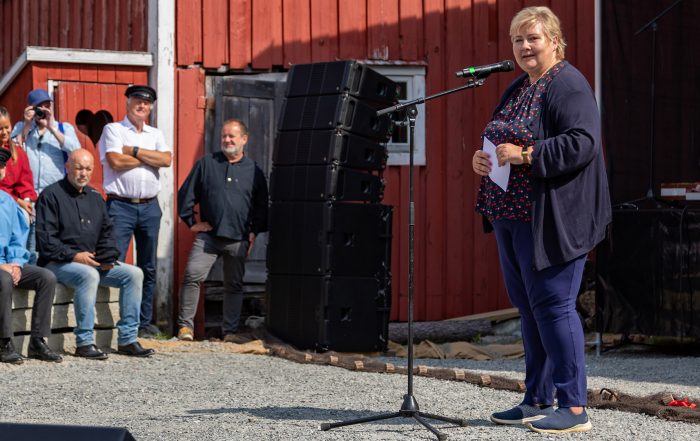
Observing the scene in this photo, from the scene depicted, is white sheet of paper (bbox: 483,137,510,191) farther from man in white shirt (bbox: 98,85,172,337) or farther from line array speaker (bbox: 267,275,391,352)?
man in white shirt (bbox: 98,85,172,337)

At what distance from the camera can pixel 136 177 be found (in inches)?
385

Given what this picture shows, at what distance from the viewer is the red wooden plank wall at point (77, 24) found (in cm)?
1123

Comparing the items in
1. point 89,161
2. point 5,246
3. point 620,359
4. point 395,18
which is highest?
point 395,18

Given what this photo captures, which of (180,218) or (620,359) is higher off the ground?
(180,218)

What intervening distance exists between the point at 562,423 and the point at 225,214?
5.26m

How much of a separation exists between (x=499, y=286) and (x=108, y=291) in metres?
3.84

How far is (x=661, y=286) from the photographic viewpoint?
30.0 ft

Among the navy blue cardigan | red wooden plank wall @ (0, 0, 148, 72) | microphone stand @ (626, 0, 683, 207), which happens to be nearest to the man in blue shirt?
red wooden plank wall @ (0, 0, 148, 72)

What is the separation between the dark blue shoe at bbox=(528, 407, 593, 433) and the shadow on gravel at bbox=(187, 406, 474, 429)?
1.60 feet

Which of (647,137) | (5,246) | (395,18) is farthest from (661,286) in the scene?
(5,246)

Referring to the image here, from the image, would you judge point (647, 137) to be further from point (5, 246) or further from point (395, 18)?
point (5, 246)

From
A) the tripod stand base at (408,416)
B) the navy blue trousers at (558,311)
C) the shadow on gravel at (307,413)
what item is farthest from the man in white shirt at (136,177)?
the navy blue trousers at (558,311)

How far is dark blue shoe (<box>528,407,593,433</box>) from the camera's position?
5234 mm

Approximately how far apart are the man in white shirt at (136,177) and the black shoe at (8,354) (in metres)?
1.56
